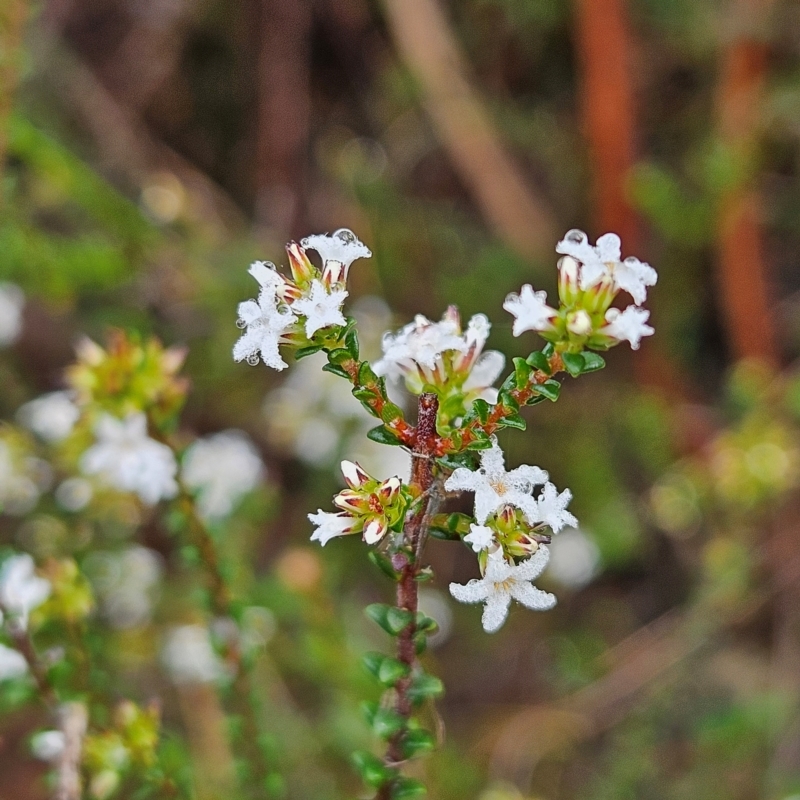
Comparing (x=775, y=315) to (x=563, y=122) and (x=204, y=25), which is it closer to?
(x=563, y=122)

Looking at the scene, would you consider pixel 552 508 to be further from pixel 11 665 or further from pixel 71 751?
pixel 11 665

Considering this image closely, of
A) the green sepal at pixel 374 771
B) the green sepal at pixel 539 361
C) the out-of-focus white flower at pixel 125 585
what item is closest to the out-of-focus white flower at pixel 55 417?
the out-of-focus white flower at pixel 125 585

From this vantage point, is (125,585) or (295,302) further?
(125,585)

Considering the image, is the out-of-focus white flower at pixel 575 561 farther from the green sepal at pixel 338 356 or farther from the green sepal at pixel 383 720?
the green sepal at pixel 338 356

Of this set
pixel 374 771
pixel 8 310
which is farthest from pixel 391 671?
pixel 8 310

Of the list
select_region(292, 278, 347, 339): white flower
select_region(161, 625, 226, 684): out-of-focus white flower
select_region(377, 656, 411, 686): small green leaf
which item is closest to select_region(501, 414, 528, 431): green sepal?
select_region(292, 278, 347, 339): white flower

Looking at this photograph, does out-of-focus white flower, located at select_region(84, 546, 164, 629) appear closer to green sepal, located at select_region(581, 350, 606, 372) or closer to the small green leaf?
the small green leaf
